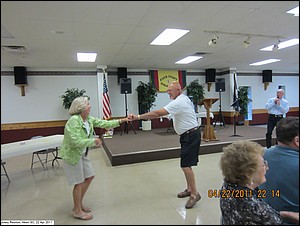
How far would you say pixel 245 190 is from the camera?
3.76 feet

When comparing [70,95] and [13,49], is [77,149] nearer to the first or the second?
[13,49]

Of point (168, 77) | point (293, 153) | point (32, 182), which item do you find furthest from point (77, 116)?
point (168, 77)

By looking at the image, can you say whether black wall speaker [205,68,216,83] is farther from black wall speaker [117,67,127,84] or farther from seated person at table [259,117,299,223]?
seated person at table [259,117,299,223]

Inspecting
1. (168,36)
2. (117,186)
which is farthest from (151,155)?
(168,36)

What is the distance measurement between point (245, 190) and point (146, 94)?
6500 mm

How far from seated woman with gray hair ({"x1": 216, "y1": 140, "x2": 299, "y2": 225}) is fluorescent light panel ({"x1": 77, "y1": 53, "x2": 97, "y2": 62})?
500cm

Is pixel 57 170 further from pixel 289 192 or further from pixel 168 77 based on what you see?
pixel 168 77

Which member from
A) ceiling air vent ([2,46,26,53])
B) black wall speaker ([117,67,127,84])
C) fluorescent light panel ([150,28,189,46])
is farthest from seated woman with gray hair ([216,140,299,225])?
black wall speaker ([117,67,127,84])

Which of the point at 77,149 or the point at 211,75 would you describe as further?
the point at 211,75

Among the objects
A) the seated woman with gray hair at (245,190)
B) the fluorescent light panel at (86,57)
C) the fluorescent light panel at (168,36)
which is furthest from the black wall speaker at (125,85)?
the seated woman with gray hair at (245,190)

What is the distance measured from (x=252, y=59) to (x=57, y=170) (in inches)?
148

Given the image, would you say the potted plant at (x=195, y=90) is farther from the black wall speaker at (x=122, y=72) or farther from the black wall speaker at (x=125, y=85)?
the black wall speaker at (x=122, y=72)

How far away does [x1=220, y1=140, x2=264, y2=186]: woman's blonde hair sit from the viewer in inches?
46.1

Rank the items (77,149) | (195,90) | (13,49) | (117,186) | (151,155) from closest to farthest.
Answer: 1. (77,149)
2. (117,186)
3. (13,49)
4. (151,155)
5. (195,90)
